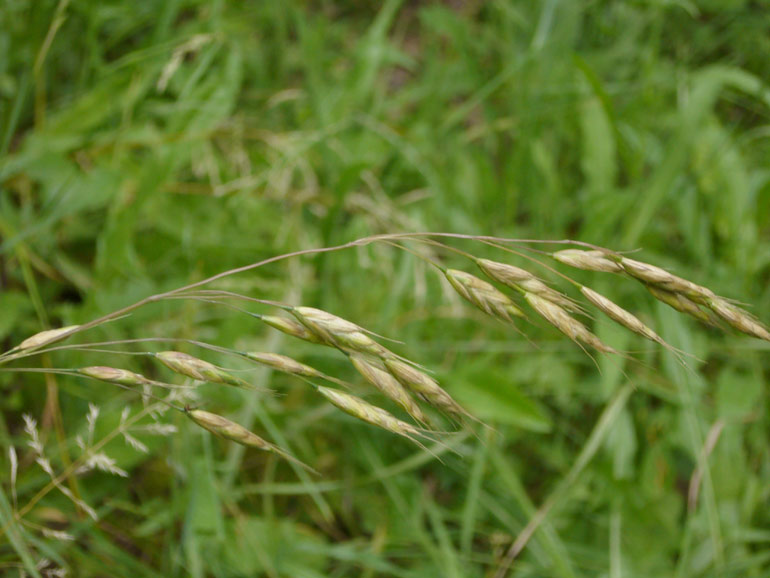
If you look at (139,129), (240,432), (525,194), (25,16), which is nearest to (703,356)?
(525,194)

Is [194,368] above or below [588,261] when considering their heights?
below

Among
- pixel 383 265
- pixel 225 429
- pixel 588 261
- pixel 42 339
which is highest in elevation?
pixel 588 261

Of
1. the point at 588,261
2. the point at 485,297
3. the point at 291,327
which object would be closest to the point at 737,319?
the point at 588,261

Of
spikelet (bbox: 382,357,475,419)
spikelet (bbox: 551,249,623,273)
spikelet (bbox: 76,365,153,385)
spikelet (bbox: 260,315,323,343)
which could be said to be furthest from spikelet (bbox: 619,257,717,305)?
spikelet (bbox: 76,365,153,385)

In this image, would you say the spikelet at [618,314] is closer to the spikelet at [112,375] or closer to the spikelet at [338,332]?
the spikelet at [338,332]

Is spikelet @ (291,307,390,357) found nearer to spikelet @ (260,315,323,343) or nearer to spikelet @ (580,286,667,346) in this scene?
spikelet @ (260,315,323,343)

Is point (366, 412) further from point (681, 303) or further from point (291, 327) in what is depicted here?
point (681, 303)

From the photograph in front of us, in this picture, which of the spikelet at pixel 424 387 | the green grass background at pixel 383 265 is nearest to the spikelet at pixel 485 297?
the spikelet at pixel 424 387

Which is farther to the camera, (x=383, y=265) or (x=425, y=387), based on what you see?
(x=383, y=265)
